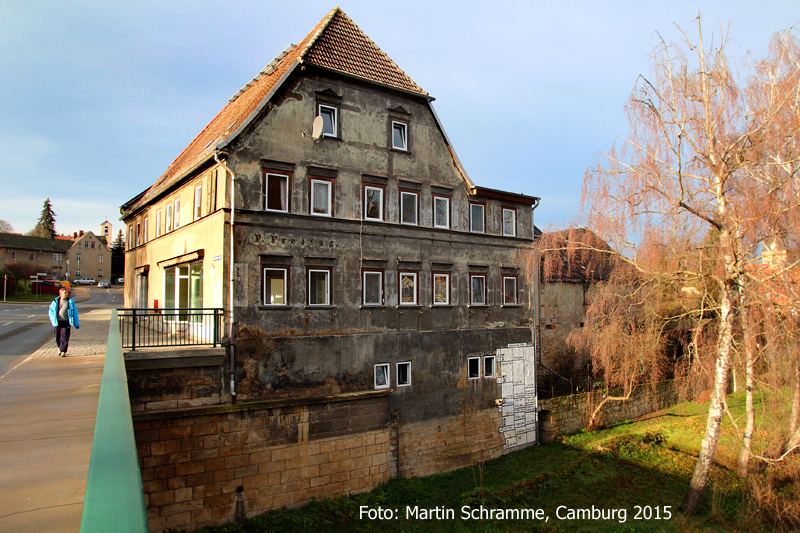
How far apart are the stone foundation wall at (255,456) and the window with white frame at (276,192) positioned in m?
5.71

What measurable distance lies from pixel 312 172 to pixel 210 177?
3.05m

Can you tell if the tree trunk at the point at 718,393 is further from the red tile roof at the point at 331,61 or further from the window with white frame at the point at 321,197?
the red tile roof at the point at 331,61

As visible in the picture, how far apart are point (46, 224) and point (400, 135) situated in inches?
3748

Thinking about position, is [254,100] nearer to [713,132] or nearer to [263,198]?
[263,198]

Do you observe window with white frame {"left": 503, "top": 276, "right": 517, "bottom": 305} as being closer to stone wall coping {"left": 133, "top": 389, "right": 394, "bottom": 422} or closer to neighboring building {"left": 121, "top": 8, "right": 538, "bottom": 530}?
neighboring building {"left": 121, "top": 8, "right": 538, "bottom": 530}

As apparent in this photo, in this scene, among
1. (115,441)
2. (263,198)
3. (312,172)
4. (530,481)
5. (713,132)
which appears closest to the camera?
(115,441)

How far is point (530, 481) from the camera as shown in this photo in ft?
55.1

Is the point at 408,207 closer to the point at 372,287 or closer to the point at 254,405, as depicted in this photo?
the point at 372,287

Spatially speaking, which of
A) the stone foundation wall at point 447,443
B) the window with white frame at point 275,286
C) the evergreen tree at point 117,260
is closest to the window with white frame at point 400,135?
the window with white frame at point 275,286

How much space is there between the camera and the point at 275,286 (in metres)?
14.8

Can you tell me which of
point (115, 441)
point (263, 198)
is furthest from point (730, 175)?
point (115, 441)

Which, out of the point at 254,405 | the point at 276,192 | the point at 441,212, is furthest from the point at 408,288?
the point at 254,405

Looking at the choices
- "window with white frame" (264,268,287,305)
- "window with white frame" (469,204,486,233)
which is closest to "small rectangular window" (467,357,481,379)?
"window with white frame" (469,204,486,233)

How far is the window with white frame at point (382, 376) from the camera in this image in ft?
54.5
